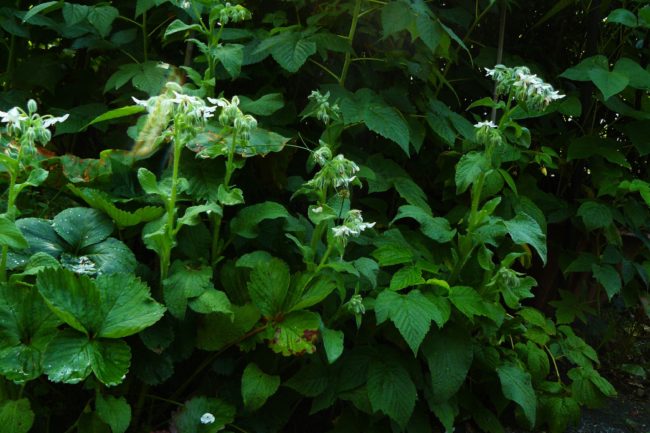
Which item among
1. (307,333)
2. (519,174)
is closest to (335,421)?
(307,333)

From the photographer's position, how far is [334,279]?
6.19 ft

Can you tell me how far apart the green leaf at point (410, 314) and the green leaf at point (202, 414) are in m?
0.47

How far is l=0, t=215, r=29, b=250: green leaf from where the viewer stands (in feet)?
5.08

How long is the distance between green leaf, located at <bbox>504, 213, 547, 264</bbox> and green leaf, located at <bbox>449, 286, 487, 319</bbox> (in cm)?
19

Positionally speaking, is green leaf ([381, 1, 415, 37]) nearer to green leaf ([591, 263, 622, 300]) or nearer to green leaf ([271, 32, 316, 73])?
green leaf ([271, 32, 316, 73])

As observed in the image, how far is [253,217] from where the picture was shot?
6.46 feet

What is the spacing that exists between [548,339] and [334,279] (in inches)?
43.3

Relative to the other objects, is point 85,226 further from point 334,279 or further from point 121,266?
point 334,279

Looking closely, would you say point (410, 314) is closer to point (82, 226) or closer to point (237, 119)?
point (237, 119)

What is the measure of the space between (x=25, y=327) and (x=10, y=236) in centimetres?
22

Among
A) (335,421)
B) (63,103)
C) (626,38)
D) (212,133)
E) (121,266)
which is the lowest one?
(335,421)

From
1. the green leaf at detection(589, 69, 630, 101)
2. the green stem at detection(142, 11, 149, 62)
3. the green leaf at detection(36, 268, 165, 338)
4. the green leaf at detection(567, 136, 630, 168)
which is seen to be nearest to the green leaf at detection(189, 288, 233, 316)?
the green leaf at detection(36, 268, 165, 338)

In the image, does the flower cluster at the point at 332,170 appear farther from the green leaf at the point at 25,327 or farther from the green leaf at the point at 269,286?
the green leaf at the point at 25,327

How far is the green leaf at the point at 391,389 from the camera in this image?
190cm
